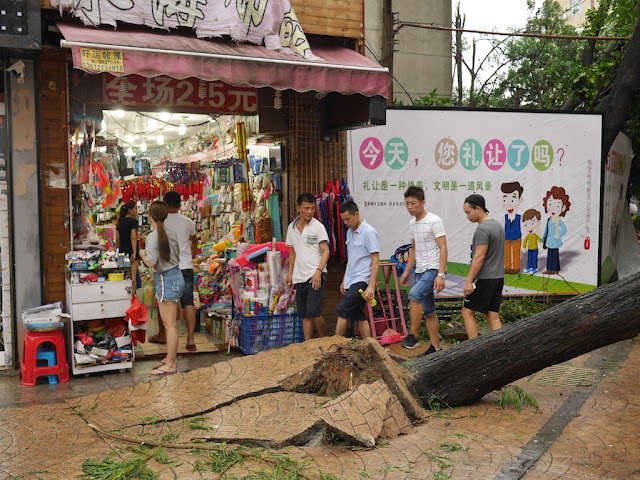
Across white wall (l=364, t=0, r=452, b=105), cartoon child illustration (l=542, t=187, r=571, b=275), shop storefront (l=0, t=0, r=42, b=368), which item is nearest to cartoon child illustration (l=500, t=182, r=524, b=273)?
cartoon child illustration (l=542, t=187, r=571, b=275)

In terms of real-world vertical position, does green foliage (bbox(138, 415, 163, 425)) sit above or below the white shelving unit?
below

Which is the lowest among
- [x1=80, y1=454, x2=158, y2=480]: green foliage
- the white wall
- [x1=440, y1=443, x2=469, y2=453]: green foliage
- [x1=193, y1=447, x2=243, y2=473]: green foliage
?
[x1=440, y1=443, x2=469, y2=453]: green foliage

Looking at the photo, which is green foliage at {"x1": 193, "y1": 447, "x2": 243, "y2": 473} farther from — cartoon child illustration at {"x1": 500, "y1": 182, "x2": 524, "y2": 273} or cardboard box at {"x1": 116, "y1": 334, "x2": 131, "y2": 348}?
cartoon child illustration at {"x1": 500, "y1": 182, "x2": 524, "y2": 273}

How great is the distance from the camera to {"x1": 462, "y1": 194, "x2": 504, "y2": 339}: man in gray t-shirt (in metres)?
7.68

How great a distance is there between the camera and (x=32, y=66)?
7742 millimetres

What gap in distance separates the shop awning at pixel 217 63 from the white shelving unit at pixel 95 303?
229cm

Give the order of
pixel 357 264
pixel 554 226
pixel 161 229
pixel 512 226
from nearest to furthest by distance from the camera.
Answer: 1. pixel 161 229
2. pixel 357 264
3. pixel 512 226
4. pixel 554 226

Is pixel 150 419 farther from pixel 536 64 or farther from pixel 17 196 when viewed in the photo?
pixel 536 64

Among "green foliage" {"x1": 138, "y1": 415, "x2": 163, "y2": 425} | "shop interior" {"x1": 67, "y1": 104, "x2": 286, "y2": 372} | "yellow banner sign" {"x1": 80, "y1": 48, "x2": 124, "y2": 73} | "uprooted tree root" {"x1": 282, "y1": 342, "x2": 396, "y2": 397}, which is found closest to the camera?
"green foliage" {"x1": 138, "y1": 415, "x2": 163, "y2": 425}

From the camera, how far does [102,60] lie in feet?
22.5

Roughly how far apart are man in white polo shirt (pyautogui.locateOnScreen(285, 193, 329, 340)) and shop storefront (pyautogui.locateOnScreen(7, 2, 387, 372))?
1.39m

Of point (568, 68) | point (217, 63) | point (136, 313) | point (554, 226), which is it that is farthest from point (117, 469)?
point (568, 68)

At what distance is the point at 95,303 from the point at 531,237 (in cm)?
669

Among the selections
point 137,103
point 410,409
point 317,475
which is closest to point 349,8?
point 137,103
